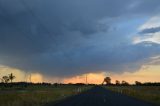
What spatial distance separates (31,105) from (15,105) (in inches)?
76.4

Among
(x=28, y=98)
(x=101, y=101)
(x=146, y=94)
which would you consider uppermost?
(x=146, y=94)

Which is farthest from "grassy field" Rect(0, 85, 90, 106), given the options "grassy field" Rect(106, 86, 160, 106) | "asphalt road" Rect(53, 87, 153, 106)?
"grassy field" Rect(106, 86, 160, 106)

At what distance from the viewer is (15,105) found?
33.0m

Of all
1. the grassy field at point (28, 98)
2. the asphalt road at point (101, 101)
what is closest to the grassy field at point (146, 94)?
the asphalt road at point (101, 101)

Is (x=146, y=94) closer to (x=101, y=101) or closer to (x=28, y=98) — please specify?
(x=101, y=101)

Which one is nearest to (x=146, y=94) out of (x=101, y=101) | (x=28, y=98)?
(x=101, y=101)

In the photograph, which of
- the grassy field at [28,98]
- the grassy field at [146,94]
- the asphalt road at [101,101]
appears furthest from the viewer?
the grassy field at [146,94]

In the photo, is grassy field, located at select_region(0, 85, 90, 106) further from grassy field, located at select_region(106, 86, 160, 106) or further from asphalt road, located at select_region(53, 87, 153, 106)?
grassy field, located at select_region(106, 86, 160, 106)

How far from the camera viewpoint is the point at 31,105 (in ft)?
113

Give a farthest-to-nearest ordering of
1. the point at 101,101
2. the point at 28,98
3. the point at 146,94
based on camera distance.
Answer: the point at 146,94 < the point at 28,98 < the point at 101,101

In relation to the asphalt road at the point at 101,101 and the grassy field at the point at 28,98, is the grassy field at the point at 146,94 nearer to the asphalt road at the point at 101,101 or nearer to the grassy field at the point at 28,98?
the asphalt road at the point at 101,101

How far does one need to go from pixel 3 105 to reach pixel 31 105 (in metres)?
2.98

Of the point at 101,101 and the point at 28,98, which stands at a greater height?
the point at 28,98

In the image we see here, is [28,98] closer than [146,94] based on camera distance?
Yes
